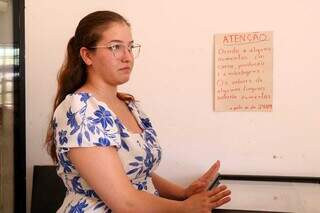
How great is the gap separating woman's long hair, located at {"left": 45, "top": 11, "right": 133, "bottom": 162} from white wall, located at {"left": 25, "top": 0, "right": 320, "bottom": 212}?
2.47 ft

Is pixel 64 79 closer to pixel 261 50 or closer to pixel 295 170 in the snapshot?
pixel 261 50

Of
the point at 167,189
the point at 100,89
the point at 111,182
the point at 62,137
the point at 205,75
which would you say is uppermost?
the point at 205,75

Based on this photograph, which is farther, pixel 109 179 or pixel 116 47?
pixel 116 47

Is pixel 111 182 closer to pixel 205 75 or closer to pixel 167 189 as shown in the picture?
pixel 167 189

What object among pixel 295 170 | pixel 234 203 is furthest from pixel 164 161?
pixel 295 170

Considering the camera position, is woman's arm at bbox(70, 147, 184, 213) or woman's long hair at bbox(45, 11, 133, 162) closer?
woman's arm at bbox(70, 147, 184, 213)

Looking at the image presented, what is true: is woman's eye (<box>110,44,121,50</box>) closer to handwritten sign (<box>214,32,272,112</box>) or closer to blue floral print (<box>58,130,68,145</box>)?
blue floral print (<box>58,130,68,145</box>)

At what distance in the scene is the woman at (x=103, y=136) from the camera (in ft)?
2.86

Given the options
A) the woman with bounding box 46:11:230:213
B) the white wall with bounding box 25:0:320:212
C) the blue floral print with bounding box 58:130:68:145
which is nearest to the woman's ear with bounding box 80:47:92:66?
the woman with bounding box 46:11:230:213

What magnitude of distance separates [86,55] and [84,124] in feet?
0.71

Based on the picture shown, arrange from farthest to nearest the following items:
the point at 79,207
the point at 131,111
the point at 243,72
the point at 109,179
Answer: the point at 243,72 → the point at 131,111 → the point at 79,207 → the point at 109,179

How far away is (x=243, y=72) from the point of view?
1.69 metres

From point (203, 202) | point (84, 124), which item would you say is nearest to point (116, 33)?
point (84, 124)

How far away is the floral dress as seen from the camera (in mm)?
895
